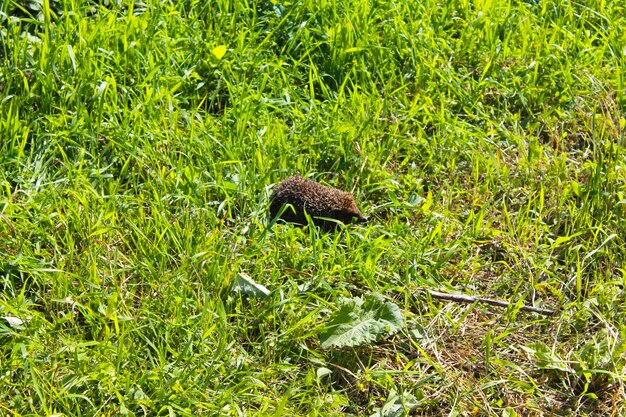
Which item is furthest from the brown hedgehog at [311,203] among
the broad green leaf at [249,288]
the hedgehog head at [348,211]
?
the broad green leaf at [249,288]

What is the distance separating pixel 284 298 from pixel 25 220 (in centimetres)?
123

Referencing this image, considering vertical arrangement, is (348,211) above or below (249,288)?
above

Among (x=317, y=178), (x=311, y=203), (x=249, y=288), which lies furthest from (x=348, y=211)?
(x=249, y=288)

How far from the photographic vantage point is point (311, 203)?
432cm

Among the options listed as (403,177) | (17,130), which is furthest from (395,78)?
(17,130)

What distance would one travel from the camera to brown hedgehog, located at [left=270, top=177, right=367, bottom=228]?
432 cm

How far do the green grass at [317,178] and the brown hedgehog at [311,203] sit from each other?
0.09m

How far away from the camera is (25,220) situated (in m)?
4.09

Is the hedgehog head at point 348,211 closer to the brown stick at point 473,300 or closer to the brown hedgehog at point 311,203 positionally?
the brown hedgehog at point 311,203

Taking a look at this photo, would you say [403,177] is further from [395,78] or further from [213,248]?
[213,248]

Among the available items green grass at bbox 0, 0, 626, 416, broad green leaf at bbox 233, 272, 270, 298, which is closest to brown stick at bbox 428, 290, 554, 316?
green grass at bbox 0, 0, 626, 416

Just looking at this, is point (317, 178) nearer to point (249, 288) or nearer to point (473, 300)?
point (249, 288)

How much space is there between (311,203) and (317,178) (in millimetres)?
388

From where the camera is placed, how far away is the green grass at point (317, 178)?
12.2 feet
